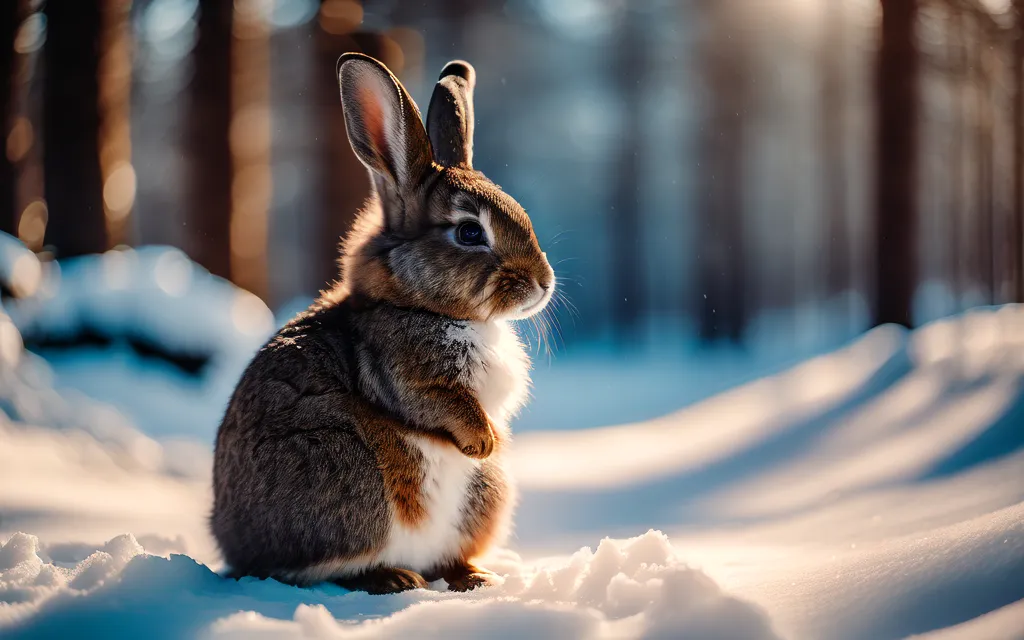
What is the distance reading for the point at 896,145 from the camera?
5.70 m

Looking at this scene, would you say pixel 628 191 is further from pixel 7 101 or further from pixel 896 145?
pixel 7 101

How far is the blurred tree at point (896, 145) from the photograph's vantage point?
18.4 feet

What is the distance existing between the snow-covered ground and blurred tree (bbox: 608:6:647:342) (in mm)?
2120

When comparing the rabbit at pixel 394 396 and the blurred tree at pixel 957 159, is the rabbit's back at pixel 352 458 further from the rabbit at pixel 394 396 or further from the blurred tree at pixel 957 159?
the blurred tree at pixel 957 159

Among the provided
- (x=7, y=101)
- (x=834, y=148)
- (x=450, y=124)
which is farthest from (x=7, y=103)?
(x=834, y=148)

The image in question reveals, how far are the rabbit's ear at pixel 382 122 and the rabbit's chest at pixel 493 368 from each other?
0.56 meters

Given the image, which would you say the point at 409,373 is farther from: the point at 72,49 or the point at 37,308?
the point at 72,49

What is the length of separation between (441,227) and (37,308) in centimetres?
459

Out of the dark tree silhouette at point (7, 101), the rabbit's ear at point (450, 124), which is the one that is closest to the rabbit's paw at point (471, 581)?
the rabbit's ear at point (450, 124)

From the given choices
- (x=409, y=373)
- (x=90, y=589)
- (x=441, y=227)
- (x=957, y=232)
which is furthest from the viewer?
(x=957, y=232)

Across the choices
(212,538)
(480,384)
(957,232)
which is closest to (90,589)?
(212,538)

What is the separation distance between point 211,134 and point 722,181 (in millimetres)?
6433

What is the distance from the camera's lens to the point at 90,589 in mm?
2021

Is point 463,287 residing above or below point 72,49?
below
